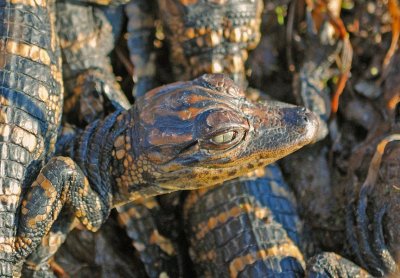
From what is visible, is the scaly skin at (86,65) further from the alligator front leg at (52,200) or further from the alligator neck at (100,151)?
the alligator front leg at (52,200)

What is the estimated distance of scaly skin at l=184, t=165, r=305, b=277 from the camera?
3037 millimetres

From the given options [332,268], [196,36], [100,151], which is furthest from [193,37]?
[332,268]

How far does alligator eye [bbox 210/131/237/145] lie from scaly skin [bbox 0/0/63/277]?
2.86 ft

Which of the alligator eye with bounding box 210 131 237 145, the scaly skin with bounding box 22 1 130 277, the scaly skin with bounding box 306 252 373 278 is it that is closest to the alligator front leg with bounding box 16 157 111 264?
the scaly skin with bounding box 22 1 130 277

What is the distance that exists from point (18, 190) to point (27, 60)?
628 mm

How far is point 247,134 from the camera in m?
2.64

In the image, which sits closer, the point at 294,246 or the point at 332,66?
the point at 294,246

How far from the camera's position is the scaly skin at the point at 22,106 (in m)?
2.64

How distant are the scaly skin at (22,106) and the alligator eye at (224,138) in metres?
0.87

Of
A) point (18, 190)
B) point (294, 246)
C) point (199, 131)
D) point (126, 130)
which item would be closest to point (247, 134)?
point (199, 131)

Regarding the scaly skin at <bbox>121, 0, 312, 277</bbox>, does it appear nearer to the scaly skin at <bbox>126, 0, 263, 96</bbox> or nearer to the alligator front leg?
the scaly skin at <bbox>126, 0, 263, 96</bbox>

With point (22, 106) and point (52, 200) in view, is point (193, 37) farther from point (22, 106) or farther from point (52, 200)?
point (52, 200)

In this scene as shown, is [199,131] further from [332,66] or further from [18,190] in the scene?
[332,66]

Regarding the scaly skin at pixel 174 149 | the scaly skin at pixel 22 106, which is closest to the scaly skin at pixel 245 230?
the scaly skin at pixel 174 149
